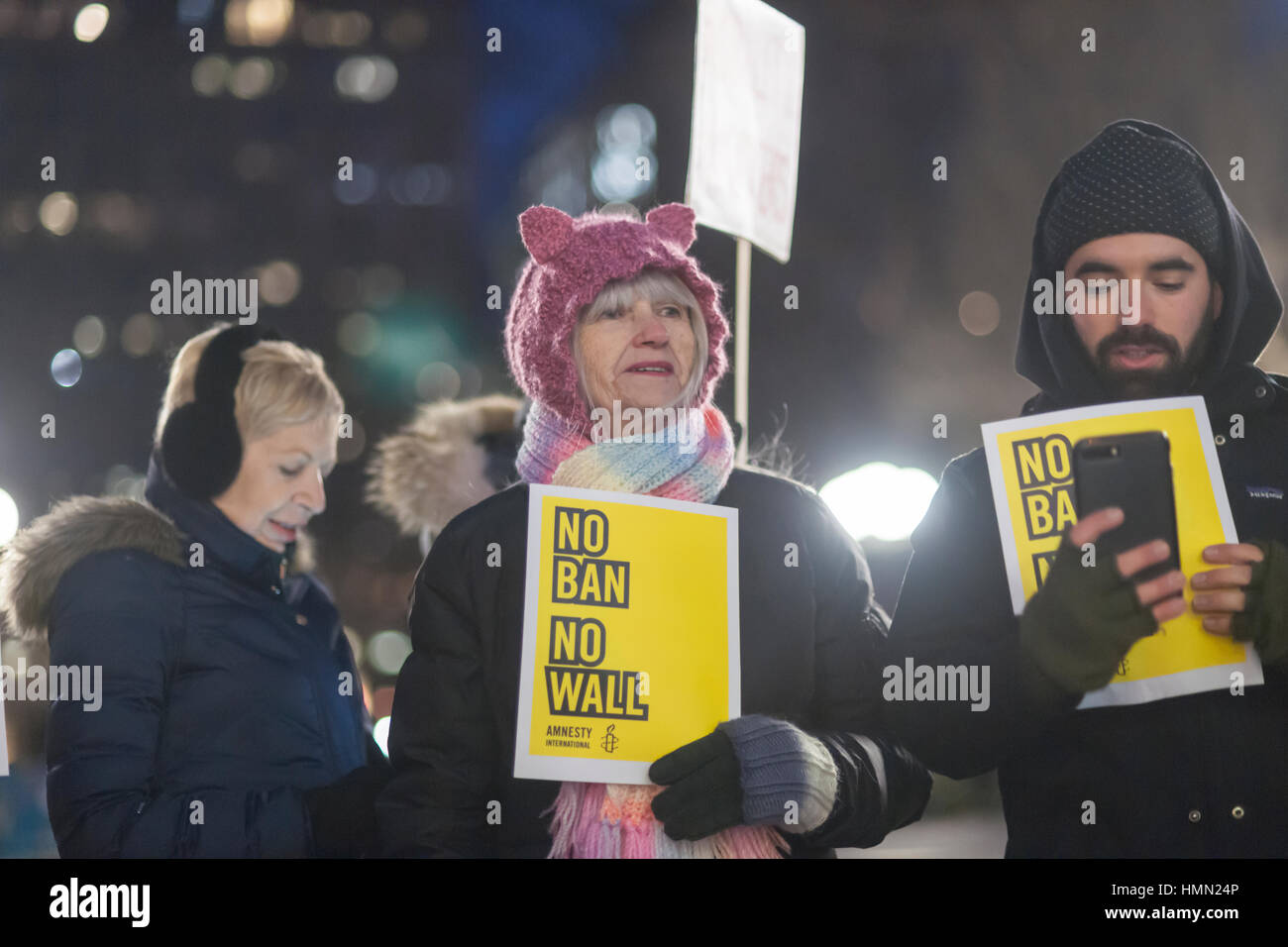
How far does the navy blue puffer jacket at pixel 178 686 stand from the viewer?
102 inches

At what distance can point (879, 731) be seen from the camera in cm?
251

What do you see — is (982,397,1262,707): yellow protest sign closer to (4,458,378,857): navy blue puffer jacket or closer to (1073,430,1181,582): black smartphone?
(1073,430,1181,582): black smartphone

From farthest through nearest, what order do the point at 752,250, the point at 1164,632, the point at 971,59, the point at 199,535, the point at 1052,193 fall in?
1. the point at 752,250
2. the point at 971,59
3. the point at 199,535
4. the point at 1052,193
5. the point at 1164,632

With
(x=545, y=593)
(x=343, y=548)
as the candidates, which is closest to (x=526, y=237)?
(x=545, y=593)

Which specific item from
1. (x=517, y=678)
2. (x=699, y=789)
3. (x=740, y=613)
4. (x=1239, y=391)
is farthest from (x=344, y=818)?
(x=1239, y=391)

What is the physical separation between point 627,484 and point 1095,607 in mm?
840

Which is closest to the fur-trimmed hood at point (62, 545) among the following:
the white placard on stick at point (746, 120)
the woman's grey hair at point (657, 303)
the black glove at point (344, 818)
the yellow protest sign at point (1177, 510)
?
the black glove at point (344, 818)

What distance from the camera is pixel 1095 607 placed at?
7.32ft

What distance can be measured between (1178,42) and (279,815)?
3.92 metres

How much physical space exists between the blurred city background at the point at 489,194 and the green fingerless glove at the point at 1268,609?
1.04 m

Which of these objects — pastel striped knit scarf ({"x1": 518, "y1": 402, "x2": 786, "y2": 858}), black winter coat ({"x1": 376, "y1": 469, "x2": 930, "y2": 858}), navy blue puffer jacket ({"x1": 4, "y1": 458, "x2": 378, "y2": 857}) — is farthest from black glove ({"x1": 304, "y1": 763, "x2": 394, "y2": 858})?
pastel striped knit scarf ({"x1": 518, "y1": 402, "x2": 786, "y2": 858})

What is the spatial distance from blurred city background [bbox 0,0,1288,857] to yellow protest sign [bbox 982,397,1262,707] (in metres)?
0.65
